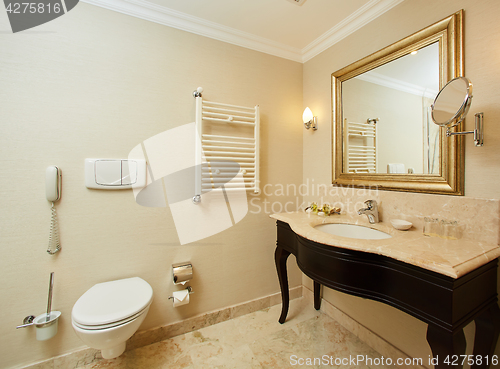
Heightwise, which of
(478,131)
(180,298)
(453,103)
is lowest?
(180,298)

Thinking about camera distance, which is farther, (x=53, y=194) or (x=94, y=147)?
(x=94, y=147)

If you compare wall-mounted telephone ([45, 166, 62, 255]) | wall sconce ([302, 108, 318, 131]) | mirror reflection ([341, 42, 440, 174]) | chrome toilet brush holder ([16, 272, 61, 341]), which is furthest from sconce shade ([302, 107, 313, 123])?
chrome toilet brush holder ([16, 272, 61, 341])

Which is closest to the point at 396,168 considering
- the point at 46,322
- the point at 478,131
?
the point at 478,131

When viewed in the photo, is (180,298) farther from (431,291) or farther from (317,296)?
(431,291)

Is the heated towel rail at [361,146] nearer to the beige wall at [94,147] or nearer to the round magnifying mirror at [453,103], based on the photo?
the round magnifying mirror at [453,103]

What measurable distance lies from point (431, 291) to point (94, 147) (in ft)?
6.36

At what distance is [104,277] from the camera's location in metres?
1.49

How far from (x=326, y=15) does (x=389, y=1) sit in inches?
15.9

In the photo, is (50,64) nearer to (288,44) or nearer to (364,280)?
(288,44)

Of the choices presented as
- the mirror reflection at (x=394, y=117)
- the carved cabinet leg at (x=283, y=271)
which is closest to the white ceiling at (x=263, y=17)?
the mirror reflection at (x=394, y=117)

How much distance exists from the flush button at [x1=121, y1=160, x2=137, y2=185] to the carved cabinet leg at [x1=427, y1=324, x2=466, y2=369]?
177 cm

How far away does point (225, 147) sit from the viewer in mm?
1767

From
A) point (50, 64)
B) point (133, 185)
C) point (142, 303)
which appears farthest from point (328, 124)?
point (50, 64)

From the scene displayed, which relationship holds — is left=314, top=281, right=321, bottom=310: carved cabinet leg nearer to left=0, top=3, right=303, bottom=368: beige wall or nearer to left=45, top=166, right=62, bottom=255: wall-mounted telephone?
left=0, top=3, right=303, bottom=368: beige wall
